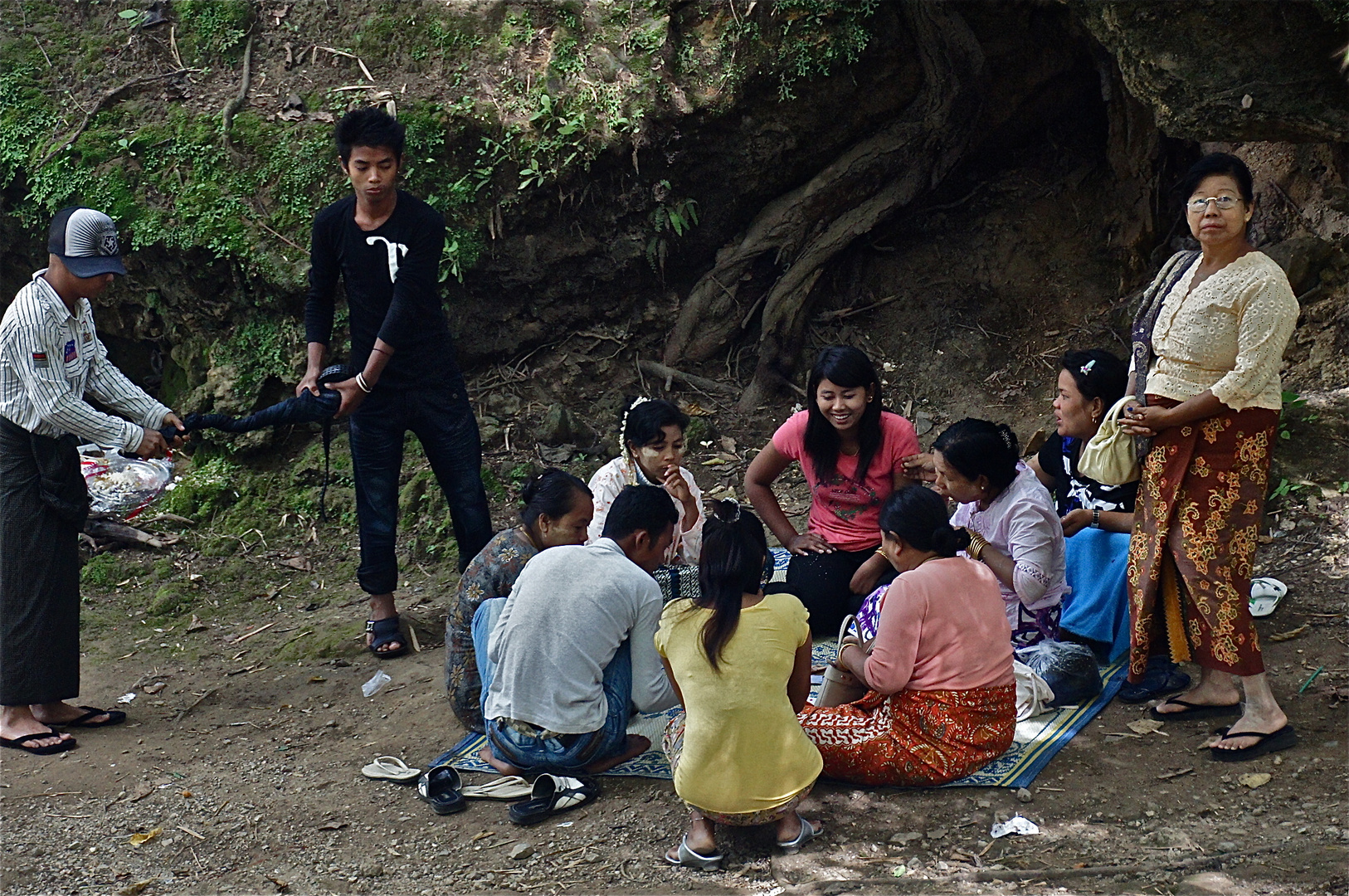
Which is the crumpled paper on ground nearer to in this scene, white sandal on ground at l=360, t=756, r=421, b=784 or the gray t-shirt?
the gray t-shirt

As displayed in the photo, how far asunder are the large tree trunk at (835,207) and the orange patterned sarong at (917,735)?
13.8 feet

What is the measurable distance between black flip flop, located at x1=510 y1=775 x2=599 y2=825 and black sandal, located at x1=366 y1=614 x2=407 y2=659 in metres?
1.74

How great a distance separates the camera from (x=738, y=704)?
3246 mm

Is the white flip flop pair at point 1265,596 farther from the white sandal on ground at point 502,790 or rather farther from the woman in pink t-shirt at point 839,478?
the white sandal on ground at point 502,790

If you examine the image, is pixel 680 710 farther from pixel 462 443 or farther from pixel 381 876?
pixel 462 443

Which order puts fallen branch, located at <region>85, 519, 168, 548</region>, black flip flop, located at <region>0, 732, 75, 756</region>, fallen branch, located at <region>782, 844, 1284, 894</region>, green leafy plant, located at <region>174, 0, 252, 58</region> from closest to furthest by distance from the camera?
fallen branch, located at <region>782, 844, 1284, 894</region> < black flip flop, located at <region>0, 732, 75, 756</region> < fallen branch, located at <region>85, 519, 168, 548</region> < green leafy plant, located at <region>174, 0, 252, 58</region>

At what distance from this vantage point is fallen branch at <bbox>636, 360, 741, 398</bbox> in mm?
7809

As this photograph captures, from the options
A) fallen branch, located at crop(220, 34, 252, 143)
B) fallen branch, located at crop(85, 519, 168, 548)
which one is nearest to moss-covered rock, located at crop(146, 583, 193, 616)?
fallen branch, located at crop(85, 519, 168, 548)

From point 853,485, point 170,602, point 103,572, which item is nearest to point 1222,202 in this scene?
point 853,485

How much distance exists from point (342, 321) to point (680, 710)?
Result: 167 inches

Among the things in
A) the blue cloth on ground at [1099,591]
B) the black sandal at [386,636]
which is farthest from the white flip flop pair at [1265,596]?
the black sandal at [386,636]

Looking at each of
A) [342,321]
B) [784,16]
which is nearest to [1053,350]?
[784,16]

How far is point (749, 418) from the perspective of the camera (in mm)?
7645

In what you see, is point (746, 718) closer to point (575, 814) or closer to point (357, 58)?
point (575, 814)
